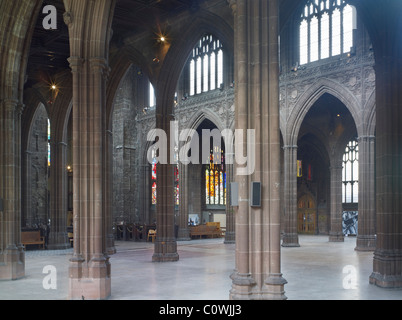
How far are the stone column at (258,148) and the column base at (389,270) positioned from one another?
3720 millimetres

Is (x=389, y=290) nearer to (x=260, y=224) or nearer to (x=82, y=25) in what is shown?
(x=260, y=224)

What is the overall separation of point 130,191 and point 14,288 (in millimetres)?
21680

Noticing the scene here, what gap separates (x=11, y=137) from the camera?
Answer: 13461 millimetres

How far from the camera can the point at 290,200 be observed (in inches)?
948

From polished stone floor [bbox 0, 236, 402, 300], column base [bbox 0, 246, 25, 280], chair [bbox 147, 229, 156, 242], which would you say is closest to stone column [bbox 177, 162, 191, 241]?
chair [bbox 147, 229, 156, 242]

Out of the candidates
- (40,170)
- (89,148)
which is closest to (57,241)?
(40,170)

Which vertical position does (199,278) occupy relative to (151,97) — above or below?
below

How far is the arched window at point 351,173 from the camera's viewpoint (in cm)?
3132

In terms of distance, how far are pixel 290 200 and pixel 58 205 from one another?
11.6 metres

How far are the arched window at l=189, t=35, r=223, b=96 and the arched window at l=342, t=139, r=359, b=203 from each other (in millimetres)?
10120

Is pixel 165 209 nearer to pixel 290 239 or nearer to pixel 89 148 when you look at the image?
pixel 89 148

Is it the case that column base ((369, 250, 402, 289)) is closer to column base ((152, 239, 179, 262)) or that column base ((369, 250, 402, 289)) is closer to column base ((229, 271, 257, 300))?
column base ((229, 271, 257, 300))

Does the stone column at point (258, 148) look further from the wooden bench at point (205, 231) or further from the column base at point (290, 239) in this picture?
the wooden bench at point (205, 231)
